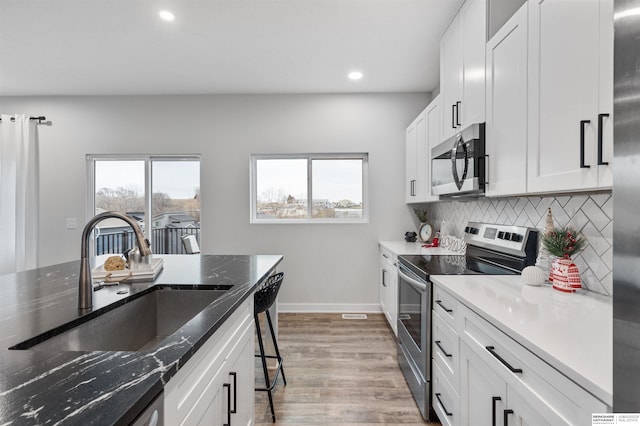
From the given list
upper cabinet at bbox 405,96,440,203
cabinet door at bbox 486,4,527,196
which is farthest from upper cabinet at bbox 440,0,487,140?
upper cabinet at bbox 405,96,440,203

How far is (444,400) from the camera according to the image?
5.37ft

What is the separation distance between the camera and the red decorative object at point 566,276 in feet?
4.63

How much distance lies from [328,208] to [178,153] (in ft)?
6.69

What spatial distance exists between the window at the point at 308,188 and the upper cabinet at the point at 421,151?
2.05ft

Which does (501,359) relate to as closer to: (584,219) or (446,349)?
(446,349)

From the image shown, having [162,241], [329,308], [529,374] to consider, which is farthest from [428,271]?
[162,241]

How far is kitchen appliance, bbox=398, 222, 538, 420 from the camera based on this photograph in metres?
1.81

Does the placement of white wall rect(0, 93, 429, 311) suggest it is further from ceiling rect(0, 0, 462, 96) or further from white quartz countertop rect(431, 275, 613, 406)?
white quartz countertop rect(431, 275, 613, 406)

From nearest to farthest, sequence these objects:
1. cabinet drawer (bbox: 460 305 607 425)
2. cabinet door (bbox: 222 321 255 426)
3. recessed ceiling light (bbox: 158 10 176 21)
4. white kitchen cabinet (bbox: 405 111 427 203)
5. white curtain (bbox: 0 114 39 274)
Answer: cabinet drawer (bbox: 460 305 607 425) → cabinet door (bbox: 222 321 255 426) → recessed ceiling light (bbox: 158 10 176 21) → white kitchen cabinet (bbox: 405 111 427 203) → white curtain (bbox: 0 114 39 274)

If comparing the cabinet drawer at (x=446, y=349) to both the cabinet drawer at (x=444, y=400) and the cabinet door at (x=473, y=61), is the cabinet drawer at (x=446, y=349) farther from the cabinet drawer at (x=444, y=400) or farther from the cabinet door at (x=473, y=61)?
the cabinet door at (x=473, y=61)

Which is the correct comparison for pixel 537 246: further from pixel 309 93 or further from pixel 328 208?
pixel 309 93

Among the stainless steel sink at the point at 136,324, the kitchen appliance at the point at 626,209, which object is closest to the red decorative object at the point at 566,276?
the kitchen appliance at the point at 626,209

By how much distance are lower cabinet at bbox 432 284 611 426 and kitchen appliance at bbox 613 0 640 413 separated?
0.29m

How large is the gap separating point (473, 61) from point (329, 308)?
3006 millimetres
